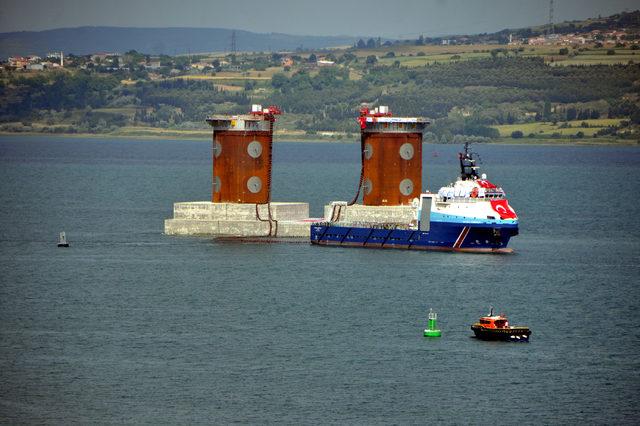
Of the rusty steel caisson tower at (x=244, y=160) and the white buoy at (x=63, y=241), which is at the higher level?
the rusty steel caisson tower at (x=244, y=160)

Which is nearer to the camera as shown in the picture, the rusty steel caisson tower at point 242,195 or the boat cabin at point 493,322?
the boat cabin at point 493,322

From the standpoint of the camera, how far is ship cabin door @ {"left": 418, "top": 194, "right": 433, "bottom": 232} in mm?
112375

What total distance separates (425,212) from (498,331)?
33.0m

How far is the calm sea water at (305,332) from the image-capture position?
67500 millimetres

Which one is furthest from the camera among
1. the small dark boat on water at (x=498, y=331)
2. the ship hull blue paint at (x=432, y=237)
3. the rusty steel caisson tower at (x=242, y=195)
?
the rusty steel caisson tower at (x=242, y=195)

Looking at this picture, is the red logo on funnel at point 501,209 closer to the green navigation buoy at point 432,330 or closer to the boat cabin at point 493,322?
the green navigation buoy at point 432,330

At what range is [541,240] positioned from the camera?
422 ft

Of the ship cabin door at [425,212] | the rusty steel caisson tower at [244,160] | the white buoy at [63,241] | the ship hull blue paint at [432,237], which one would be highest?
the rusty steel caisson tower at [244,160]

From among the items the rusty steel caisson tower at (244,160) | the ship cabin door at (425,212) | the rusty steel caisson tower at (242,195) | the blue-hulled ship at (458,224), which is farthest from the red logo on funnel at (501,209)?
the rusty steel caisson tower at (244,160)

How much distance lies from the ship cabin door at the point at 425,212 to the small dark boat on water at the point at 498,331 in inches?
1243

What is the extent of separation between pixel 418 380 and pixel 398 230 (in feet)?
142

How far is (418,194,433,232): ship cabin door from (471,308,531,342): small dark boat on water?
31.6 metres

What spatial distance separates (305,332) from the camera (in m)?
83.2

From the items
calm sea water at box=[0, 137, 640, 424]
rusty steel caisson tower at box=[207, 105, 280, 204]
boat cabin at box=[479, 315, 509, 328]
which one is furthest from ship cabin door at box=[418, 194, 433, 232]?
boat cabin at box=[479, 315, 509, 328]
